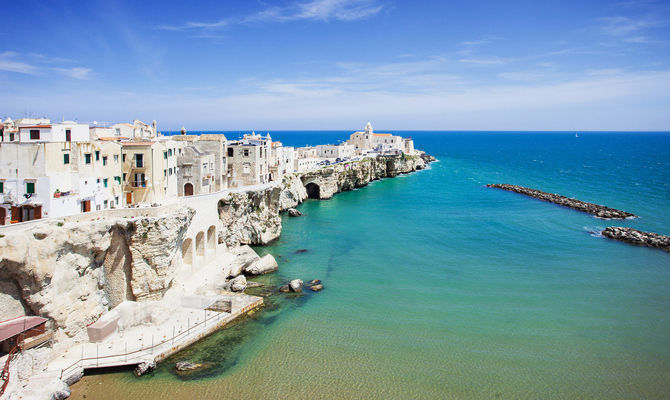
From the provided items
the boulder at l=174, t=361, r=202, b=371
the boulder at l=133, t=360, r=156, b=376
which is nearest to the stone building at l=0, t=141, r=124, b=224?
the boulder at l=133, t=360, r=156, b=376

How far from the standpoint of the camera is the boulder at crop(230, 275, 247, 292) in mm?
32812

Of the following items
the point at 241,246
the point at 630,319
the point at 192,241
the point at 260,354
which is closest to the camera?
the point at 260,354

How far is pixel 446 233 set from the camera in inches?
2060

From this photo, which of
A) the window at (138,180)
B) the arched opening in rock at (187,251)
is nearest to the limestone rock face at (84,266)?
the arched opening in rock at (187,251)

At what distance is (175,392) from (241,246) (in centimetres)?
2362

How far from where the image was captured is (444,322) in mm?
29156

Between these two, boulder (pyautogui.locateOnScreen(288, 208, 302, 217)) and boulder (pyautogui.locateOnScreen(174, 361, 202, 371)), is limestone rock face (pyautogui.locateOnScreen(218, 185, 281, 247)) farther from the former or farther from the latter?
boulder (pyautogui.locateOnScreen(174, 361, 202, 371))

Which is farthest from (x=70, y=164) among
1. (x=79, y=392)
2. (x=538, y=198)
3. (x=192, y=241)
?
(x=538, y=198)

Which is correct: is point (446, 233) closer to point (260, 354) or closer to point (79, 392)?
point (260, 354)

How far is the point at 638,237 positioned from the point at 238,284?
4520cm

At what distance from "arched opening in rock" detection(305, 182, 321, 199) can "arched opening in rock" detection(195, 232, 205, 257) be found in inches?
1601

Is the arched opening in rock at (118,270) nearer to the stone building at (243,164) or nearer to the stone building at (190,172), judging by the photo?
the stone building at (190,172)

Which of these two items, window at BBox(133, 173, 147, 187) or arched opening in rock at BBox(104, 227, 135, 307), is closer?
arched opening in rock at BBox(104, 227, 135, 307)

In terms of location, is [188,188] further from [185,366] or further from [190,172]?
[185,366]
